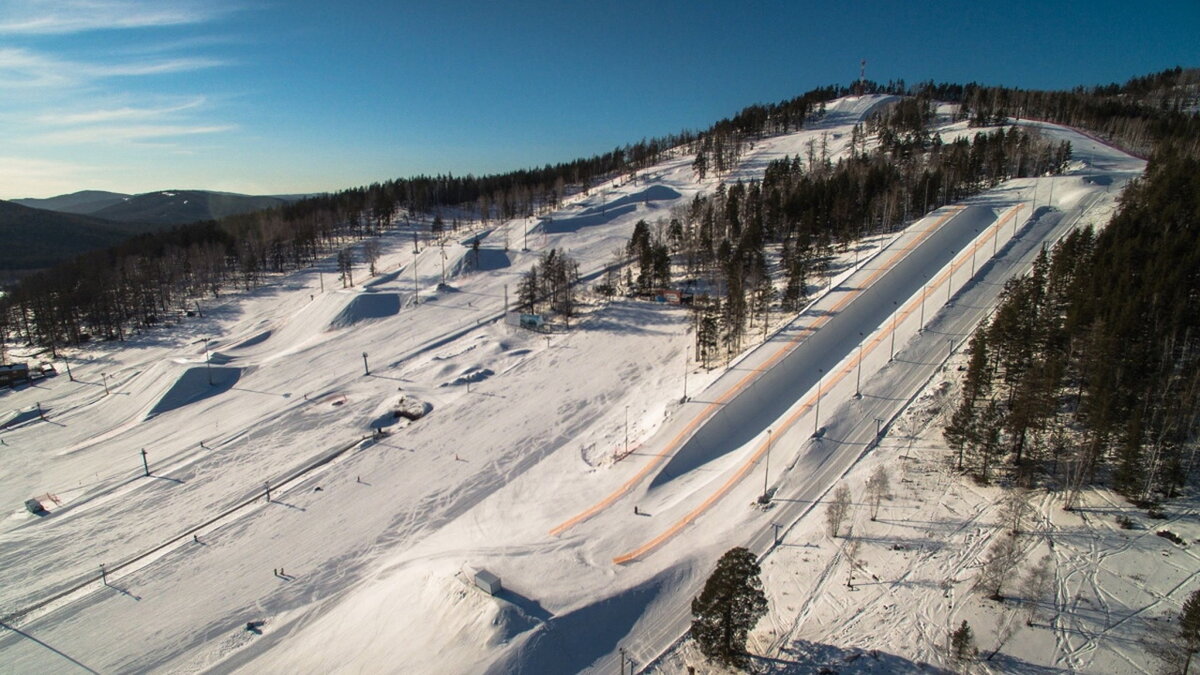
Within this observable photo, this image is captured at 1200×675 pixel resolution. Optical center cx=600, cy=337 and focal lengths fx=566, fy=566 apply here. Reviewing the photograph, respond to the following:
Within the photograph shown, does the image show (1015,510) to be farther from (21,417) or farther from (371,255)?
(371,255)

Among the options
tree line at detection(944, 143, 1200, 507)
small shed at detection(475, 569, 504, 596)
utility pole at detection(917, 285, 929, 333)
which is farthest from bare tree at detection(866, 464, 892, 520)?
utility pole at detection(917, 285, 929, 333)

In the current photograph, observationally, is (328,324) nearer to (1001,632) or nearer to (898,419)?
(898,419)

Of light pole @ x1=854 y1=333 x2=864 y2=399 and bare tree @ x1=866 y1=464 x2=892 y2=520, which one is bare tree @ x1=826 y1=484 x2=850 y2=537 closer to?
bare tree @ x1=866 y1=464 x2=892 y2=520

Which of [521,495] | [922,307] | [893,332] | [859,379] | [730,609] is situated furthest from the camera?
[922,307]

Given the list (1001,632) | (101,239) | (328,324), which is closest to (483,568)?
(1001,632)

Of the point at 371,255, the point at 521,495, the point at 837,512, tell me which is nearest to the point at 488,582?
the point at 521,495

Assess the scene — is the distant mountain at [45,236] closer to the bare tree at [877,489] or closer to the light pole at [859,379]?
the light pole at [859,379]
